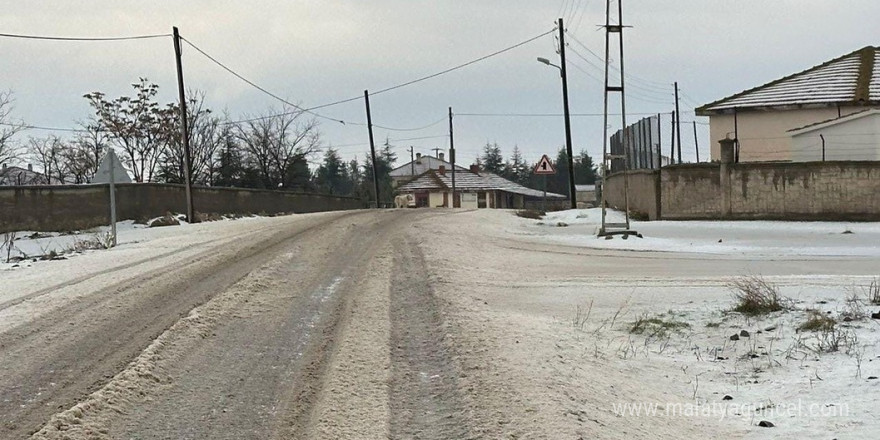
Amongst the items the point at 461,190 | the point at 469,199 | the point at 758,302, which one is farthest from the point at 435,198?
the point at 758,302

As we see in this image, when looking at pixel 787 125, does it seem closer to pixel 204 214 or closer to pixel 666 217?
pixel 666 217

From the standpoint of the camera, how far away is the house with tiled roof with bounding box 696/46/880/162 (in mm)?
33062

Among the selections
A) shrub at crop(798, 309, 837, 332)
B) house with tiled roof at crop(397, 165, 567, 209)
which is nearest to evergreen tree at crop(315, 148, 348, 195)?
house with tiled roof at crop(397, 165, 567, 209)

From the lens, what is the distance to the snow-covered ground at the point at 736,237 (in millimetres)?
20188

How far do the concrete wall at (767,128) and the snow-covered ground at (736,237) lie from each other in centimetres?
895

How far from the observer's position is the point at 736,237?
23250 millimetres

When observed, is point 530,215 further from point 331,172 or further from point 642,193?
point 331,172

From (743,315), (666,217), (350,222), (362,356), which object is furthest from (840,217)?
(362,356)

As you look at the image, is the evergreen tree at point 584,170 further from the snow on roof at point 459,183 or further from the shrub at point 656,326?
the shrub at point 656,326

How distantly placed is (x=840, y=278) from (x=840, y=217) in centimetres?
1306

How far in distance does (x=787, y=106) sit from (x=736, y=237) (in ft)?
41.9

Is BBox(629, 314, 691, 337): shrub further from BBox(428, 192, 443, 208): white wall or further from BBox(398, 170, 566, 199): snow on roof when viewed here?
BBox(428, 192, 443, 208): white wall

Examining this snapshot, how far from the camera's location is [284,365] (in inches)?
302

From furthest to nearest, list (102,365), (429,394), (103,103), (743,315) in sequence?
(103,103) → (743,315) → (102,365) → (429,394)
